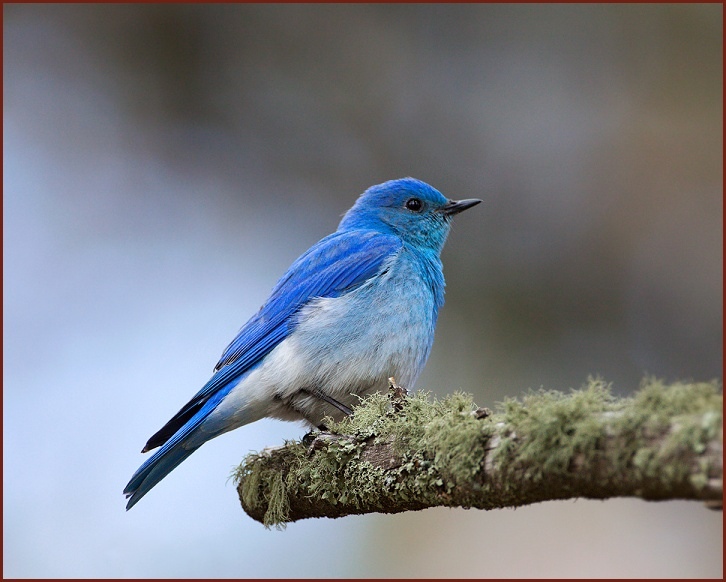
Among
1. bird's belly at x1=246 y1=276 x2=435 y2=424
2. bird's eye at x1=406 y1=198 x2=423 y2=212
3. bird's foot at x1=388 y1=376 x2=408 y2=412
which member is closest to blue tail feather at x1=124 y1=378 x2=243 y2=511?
bird's belly at x1=246 y1=276 x2=435 y2=424

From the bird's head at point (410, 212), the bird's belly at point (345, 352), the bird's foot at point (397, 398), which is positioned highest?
the bird's head at point (410, 212)

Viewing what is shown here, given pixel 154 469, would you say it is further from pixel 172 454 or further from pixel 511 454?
pixel 511 454

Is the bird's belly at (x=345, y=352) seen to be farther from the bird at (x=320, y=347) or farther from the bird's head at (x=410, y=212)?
the bird's head at (x=410, y=212)

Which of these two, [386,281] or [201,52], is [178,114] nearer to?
[201,52]

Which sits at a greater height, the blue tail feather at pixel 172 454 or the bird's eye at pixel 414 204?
the bird's eye at pixel 414 204

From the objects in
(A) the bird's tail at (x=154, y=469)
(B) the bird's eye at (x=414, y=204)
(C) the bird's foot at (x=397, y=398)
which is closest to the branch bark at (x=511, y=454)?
(C) the bird's foot at (x=397, y=398)

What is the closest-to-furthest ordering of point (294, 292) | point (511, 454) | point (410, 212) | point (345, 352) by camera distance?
point (511, 454) < point (345, 352) < point (294, 292) < point (410, 212)

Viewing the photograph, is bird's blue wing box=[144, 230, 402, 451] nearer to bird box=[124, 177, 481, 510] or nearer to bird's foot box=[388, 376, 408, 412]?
bird box=[124, 177, 481, 510]

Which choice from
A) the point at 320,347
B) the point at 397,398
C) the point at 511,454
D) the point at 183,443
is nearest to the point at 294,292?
the point at 320,347
